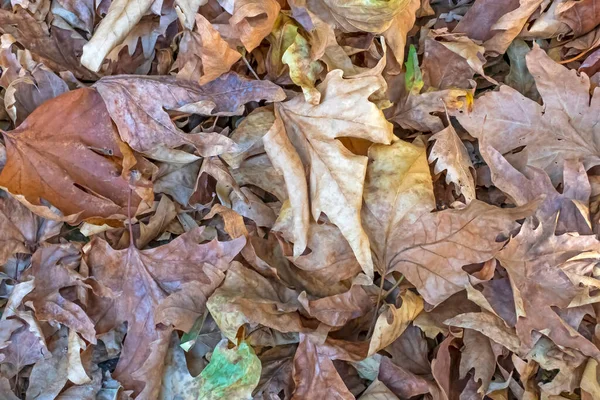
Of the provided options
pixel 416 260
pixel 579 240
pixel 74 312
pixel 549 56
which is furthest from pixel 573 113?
pixel 74 312

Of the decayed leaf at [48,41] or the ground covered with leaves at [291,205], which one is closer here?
the ground covered with leaves at [291,205]

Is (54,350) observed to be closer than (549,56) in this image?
Yes

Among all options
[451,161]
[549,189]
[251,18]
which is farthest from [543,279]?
[251,18]

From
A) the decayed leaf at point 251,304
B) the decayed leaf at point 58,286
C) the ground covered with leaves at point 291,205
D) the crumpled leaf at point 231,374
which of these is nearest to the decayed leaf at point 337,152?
the ground covered with leaves at point 291,205

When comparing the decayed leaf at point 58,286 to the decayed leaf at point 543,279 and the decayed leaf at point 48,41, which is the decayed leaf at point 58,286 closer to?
the decayed leaf at point 48,41

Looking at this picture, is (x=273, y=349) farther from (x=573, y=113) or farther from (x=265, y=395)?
(x=573, y=113)

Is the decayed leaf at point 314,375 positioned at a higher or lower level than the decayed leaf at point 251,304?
lower

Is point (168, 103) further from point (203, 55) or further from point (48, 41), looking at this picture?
point (48, 41)
